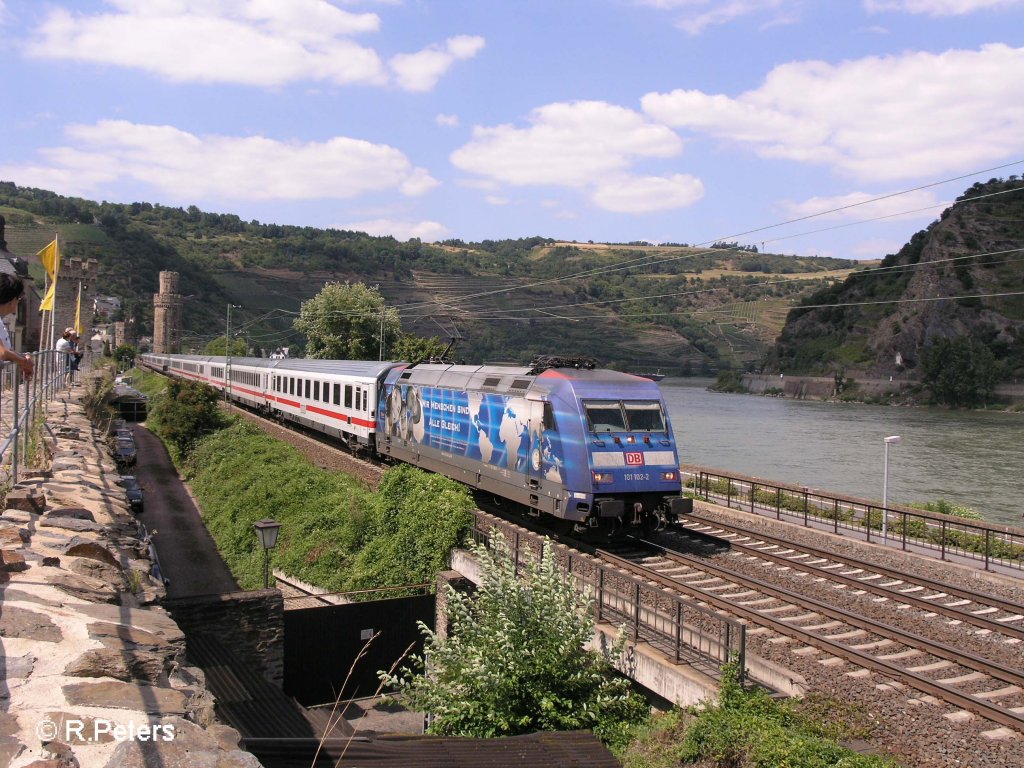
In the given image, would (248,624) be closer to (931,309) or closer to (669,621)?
(669,621)

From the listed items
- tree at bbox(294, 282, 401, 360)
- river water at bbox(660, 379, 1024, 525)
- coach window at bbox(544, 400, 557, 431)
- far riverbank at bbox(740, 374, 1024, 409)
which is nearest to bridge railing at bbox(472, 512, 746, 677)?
coach window at bbox(544, 400, 557, 431)

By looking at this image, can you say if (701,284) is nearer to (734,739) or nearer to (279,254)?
(279,254)

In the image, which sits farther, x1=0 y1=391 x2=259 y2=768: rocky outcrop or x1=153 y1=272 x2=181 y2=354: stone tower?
x1=153 y1=272 x2=181 y2=354: stone tower

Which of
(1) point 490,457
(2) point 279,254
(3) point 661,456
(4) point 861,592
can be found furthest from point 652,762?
(2) point 279,254

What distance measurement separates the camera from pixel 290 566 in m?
20.9

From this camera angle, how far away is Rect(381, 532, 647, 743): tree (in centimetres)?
816

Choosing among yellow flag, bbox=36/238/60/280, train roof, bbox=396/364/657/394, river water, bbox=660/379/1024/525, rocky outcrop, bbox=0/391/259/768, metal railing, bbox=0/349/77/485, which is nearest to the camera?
rocky outcrop, bbox=0/391/259/768

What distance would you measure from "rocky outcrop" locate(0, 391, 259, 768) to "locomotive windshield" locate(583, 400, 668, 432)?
7.84 m

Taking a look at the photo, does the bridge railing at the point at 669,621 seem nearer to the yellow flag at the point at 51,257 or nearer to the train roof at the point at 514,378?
the train roof at the point at 514,378

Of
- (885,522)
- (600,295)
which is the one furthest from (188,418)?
(600,295)

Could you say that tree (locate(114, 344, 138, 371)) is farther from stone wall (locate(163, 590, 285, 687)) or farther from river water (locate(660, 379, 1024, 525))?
stone wall (locate(163, 590, 285, 687))

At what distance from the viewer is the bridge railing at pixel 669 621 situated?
8.40 metres

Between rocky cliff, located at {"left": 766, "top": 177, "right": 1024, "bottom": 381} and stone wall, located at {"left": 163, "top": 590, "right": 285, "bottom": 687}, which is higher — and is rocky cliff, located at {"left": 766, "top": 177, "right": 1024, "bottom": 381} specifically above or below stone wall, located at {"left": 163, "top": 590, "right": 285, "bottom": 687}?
above

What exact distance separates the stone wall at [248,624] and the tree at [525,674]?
3.81 m
